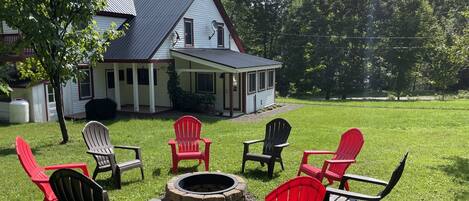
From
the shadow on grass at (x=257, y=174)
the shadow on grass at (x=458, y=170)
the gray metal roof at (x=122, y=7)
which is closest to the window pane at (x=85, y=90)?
the gray metal roof at (x=122, y=7)

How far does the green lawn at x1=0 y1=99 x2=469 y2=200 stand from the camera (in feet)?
21.7

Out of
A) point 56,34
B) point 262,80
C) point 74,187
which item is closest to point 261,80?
point 262,80

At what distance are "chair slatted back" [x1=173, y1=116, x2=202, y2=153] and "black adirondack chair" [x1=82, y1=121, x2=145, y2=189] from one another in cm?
119

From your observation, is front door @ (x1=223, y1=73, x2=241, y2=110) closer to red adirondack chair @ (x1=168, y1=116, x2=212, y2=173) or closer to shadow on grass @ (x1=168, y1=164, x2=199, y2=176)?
red adirondack chair @ (x1=168, y1=116, x2=212, y2=173)

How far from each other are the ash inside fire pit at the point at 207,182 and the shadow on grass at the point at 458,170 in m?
3.66

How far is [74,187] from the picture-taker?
4.05 m

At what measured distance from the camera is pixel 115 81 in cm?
1708

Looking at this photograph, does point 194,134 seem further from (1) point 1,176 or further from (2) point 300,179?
(2) point 300,179

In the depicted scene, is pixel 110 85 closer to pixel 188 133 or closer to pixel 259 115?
pixel 259 115

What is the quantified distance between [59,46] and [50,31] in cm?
48

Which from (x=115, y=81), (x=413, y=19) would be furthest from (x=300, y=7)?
(x=115, y=81)

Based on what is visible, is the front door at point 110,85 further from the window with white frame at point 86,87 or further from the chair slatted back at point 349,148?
the chair slatted back at point 349,148

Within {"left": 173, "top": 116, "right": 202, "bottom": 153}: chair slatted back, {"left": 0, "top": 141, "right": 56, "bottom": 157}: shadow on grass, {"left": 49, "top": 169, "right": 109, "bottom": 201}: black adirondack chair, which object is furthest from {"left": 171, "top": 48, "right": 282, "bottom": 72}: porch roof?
{"left": 49, "top": 169, "right": 109, "bottom": 201}: black adirondack chair

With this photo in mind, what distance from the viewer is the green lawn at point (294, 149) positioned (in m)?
6.60
